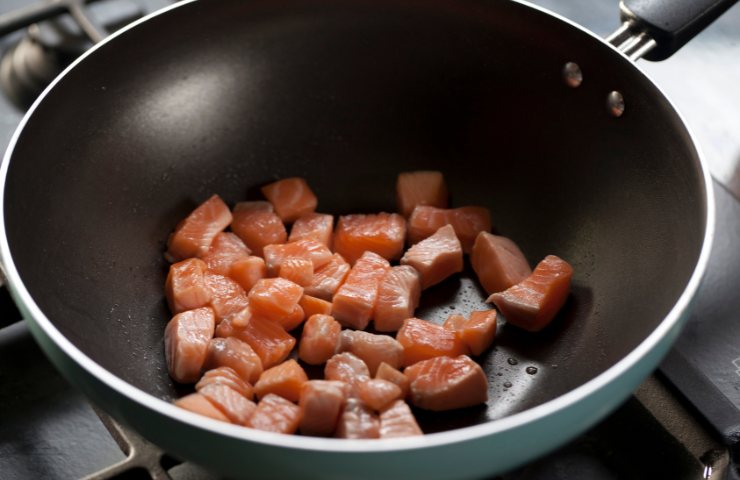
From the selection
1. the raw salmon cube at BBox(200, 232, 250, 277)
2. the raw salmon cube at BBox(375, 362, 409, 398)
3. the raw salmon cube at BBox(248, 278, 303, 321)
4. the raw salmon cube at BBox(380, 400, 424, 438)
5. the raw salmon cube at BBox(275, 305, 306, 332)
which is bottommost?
the raw salmon cube at BBox(375, 362, 409, 398)

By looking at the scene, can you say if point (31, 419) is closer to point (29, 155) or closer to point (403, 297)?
point (29, 155)

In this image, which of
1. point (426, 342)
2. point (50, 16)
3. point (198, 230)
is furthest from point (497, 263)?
point (50, 16)

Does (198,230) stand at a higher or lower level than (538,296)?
higher

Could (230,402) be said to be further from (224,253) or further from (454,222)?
(454,222)

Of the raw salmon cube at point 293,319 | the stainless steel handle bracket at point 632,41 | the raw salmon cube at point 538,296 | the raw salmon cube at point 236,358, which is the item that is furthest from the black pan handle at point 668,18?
the raw salmon cube at point 236,358

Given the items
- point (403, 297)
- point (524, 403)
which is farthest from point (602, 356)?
point (403, 297)

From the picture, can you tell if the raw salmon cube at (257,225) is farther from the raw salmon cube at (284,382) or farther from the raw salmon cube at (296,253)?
the raw salmon cube at (284,382)

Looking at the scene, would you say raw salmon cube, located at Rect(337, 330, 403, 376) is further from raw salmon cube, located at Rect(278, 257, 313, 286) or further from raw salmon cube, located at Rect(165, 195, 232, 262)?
raw salmon cube, located at Rect(165, 195, 232, 262)

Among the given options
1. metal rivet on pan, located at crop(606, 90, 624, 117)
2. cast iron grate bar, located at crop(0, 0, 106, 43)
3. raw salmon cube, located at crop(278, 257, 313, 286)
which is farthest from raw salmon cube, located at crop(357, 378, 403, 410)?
cast iron grate bar, located at crop(0, 0, 106, 43)
